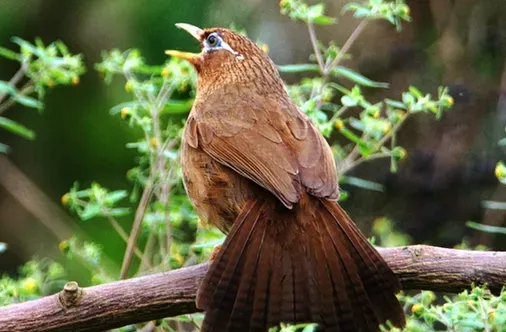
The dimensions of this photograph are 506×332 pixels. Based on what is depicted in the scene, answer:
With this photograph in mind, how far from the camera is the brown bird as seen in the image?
121 inches

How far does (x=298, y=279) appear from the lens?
313 centimetres

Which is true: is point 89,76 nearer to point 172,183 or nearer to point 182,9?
point 182,9

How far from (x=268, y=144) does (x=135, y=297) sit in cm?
83

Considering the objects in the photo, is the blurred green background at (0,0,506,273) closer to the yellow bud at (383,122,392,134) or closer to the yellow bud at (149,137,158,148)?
the yellow bud at (149,137,158,148)

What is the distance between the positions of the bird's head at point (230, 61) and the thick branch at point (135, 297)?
1.33m

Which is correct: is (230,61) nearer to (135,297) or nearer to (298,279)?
(298,279)

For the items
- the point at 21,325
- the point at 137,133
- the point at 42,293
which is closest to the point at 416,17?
the point at 137,133

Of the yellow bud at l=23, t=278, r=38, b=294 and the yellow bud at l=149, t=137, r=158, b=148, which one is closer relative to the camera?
the yellow bud at l=23, t=278, r=38, b=294

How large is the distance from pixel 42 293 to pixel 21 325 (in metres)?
1.07

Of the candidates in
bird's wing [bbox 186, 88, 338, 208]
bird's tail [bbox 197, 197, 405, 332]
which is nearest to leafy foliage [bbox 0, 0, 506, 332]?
bird's wing [bbox 186, 88, 338, 208]

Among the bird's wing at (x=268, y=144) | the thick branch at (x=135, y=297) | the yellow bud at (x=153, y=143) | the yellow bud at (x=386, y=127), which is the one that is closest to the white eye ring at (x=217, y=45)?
the bird's wing at (x=268, y=144)

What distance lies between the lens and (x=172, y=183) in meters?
4.14

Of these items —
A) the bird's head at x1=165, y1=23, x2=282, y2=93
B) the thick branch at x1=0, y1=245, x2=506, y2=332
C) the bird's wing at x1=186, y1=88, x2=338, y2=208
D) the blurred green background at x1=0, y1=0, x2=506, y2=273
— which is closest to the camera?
the thick branch at x1=0, y1=245, x2=506, y2=332

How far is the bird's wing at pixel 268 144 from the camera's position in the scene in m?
3.36
